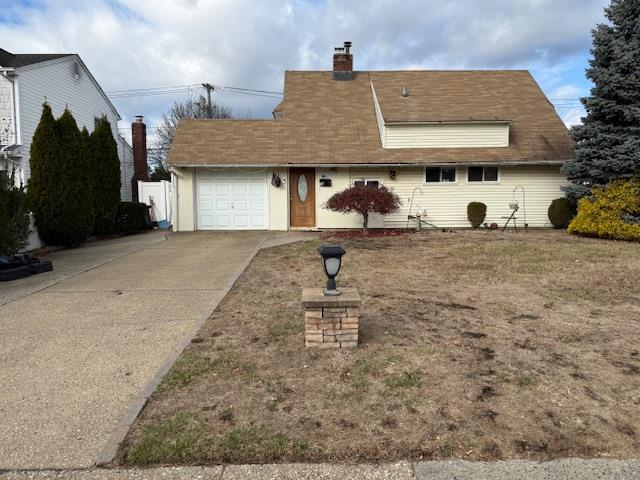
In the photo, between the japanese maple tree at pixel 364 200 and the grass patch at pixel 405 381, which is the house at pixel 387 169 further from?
the grass patch at pixel 405 381

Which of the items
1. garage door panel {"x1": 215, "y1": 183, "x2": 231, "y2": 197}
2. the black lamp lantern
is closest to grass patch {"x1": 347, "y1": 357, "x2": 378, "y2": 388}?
the black lamp lantern

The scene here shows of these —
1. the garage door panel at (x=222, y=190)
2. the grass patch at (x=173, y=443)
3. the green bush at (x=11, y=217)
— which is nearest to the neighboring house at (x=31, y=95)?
the green bush at (x=11, y=217)

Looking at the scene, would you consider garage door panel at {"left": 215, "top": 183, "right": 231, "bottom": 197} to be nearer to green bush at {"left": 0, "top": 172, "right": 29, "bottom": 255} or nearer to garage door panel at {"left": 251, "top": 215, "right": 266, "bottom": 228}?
garage door panel at {"left": 251, "top": 215, "right": 266, "bottom": 228}

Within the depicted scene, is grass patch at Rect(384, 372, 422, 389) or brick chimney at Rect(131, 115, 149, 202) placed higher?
brick chimney at Rect(131, 115, 149, 202)

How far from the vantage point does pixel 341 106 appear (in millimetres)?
18406

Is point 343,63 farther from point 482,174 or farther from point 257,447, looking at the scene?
point 257,447

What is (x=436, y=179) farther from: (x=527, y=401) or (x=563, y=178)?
(x=527, y=401)

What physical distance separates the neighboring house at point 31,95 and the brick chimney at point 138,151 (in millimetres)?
1811

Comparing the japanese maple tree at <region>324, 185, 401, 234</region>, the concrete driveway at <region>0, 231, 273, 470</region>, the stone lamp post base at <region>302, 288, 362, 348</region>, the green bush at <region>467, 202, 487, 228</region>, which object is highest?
the japanese maple tree at <region>324, 185, 401, 234</region>

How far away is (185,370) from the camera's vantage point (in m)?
4.05

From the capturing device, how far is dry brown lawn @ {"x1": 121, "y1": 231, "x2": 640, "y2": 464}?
293 centimetres

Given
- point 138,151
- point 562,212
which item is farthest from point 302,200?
point 138,151

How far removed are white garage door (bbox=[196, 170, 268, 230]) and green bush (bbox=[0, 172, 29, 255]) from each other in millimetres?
6899

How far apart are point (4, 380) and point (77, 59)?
19.3m
